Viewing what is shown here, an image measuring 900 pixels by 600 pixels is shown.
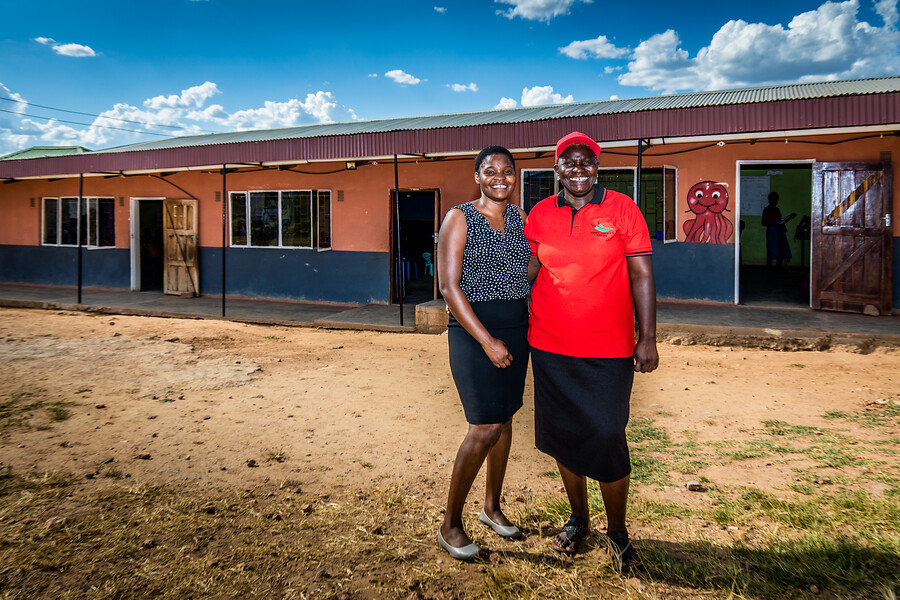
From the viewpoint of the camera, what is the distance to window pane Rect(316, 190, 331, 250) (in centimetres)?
1106

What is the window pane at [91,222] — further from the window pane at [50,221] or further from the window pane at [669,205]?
the window pane at [669,205]

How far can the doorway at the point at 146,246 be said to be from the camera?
521 inches

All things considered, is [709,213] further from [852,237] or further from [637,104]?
[637,104]

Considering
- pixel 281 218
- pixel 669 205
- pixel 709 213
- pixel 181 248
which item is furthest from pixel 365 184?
pixel 709 213

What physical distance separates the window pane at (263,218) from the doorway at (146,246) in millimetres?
2652

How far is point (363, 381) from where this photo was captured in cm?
557

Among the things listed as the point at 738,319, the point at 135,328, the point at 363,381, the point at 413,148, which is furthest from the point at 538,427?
the point at 135,328

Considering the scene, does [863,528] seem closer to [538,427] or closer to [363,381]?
[538,427]

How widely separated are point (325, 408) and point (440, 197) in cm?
606

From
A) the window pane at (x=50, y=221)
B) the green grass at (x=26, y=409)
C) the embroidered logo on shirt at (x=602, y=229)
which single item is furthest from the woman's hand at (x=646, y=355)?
the window pane at (x=50, y=221)

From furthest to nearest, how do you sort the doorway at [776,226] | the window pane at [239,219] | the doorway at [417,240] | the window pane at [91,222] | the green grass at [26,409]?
the window pane at [91,222] < the doorway at [417,240] < the doorway at [776,226] < the window pane at [239,219] < the green grass at [26,409]

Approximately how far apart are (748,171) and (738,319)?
8611mm

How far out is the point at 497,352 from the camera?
232 centimetres

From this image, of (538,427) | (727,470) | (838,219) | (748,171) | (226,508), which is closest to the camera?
(538,427)
